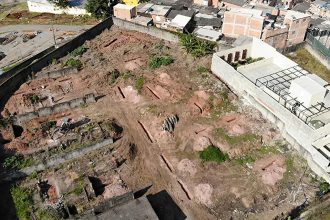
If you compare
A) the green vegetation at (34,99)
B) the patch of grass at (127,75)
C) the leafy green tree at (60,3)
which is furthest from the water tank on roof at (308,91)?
the leafy green tree at (60,3)

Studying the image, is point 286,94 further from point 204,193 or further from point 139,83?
point 139,83

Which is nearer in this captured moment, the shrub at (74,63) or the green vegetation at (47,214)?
the green vegetation at (47,214)

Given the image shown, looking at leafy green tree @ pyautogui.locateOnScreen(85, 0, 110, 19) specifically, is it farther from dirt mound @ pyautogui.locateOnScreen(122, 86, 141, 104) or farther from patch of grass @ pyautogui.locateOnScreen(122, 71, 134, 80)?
dirt mound @ pyautogui.locateOnScreen(122, 86, 141, 104)

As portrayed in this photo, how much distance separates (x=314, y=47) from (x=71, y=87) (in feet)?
106

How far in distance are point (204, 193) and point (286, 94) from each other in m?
14.2

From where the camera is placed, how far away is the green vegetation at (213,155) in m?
32.9

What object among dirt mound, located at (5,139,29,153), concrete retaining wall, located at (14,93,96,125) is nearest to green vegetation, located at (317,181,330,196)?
concrete retaining wall, located at (14,93,96,125)

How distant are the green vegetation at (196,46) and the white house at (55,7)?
25.0m

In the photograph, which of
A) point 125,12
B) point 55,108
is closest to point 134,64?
point 55,108

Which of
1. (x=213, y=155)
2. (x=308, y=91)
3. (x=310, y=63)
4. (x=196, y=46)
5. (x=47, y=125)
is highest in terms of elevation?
(x=308, y=91)

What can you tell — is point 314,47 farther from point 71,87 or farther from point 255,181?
point 71,87

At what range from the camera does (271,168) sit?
3225cm

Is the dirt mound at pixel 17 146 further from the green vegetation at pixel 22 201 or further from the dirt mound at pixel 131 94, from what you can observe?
the dirt mound at pixel 131 94

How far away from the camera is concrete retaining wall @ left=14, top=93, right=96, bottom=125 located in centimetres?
3688
